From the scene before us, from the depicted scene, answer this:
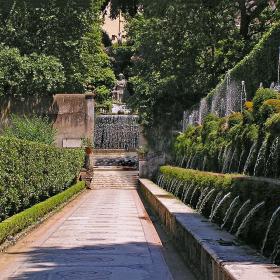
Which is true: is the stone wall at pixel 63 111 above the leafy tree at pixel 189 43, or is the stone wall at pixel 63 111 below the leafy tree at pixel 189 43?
below

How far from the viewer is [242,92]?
29.2 metres

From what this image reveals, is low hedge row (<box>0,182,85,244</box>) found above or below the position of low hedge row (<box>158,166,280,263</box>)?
below

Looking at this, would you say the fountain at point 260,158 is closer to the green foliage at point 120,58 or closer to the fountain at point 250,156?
the fountain at point 250,156

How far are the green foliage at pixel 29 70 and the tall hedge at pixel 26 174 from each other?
13.0 metres

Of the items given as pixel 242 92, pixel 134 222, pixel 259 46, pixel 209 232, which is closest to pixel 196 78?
pixel 242 92

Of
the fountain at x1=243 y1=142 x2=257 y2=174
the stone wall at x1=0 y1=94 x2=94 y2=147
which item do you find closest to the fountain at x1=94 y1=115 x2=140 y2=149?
the stone wall at x1=0 y1=94 x2=94 y2=147

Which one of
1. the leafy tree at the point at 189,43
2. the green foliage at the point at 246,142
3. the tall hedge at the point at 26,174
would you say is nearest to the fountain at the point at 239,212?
the green foliage at the point at 246,142

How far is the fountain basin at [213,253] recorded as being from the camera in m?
5.27

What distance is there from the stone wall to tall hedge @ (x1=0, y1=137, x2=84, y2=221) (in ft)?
52.0

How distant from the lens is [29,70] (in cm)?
3528

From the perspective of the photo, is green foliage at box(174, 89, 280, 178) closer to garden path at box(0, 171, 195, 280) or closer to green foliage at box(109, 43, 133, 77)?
garden path at box(0, 171, 195, 280)

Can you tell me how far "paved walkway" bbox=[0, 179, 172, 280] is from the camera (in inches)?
330

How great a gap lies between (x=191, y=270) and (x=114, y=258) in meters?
1.60

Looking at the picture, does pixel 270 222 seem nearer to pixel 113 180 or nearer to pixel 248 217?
pixel 248 217
